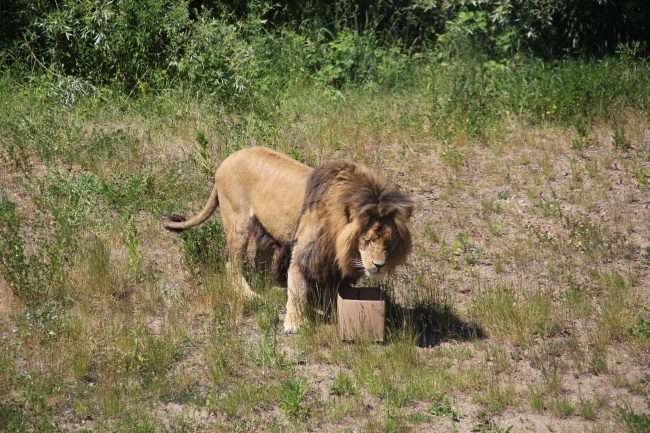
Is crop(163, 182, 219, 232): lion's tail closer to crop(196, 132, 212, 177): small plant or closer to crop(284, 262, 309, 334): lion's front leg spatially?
crop(284, 262, 309, 334): lion's front leg

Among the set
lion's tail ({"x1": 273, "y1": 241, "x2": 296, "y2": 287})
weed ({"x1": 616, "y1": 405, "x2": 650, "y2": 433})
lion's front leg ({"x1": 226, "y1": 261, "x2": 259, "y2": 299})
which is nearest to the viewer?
weed ({"x1": 616, "y1": 405, "x2": 650, "y2": 433})

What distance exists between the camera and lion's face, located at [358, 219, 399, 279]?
19.9 feet

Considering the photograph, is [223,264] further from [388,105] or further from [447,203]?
[388,105]

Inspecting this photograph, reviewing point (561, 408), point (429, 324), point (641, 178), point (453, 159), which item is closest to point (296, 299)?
point (429, 324)

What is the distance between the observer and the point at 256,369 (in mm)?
6117

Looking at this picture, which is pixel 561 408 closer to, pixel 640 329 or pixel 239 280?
pixel 640 329

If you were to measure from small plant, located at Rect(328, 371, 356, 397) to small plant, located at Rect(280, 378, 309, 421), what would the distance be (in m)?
0.24

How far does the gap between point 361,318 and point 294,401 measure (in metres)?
1.03

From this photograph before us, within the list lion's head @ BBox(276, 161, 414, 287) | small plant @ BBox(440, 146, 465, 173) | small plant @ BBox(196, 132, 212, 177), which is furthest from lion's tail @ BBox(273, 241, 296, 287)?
small plant @ BBox(440, 146, 465, 173)

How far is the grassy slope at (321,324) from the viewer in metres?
5.66

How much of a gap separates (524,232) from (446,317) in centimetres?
201

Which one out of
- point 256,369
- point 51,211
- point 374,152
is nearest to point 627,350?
point 256,369

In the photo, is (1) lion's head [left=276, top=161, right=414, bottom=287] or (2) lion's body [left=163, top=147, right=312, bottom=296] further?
(2) lion's body [left=163, top=147, right=312, bottom=296]

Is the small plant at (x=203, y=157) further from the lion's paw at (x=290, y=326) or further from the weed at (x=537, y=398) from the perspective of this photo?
the weed at (x=537, y=398)
